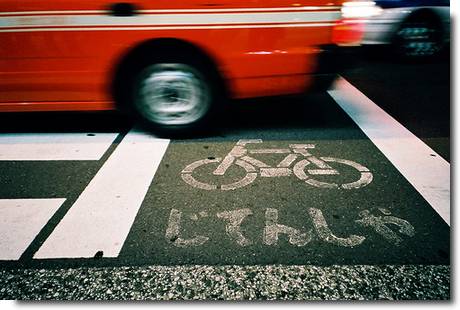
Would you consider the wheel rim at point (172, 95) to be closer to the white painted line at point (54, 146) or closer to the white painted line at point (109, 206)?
the white painted line at point (109, 206)

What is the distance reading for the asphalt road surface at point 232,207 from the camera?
2.38 metres

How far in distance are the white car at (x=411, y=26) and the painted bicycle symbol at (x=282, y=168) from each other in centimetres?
370

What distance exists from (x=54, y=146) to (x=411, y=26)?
5945 mm

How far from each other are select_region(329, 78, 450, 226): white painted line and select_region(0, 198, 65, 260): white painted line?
286 cm

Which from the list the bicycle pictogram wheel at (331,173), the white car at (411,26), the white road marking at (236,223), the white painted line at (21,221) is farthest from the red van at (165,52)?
the white car at (411,26)

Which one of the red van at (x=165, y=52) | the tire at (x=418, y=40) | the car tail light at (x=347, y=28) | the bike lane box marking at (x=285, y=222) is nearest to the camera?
the bike lane box marking at (x=285, y=222)

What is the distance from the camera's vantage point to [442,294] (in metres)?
2.29

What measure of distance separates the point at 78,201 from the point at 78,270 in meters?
0.88

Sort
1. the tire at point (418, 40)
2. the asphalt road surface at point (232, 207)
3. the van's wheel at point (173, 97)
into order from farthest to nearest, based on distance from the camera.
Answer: the tire at point (418, 40)
the van's wheel at point (173, 97)
the asphalt road surface at point (232, 207)

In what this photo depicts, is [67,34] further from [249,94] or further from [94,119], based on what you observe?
[249,94]

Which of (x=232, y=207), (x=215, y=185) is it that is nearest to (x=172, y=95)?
(x=215, y=185)

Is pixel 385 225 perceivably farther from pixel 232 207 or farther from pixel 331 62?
pixel 331 62

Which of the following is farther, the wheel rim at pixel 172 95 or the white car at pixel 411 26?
the white car at pixel 411 26

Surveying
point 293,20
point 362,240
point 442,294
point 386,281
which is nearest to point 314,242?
point 362,240
